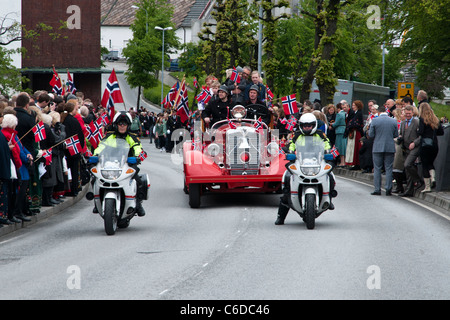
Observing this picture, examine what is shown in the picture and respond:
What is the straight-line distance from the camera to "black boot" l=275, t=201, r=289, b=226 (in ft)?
45.9

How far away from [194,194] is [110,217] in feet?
13.3

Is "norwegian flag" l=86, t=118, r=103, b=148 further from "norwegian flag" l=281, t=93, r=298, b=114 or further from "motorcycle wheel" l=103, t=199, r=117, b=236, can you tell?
"motorcycle wheel" l=103, t=199, r=117, b=236

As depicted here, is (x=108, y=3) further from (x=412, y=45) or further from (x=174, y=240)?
(x=174, y=240)

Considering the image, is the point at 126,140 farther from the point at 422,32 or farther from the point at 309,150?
the point at 422,32

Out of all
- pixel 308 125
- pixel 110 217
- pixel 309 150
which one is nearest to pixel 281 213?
pixel 309 150

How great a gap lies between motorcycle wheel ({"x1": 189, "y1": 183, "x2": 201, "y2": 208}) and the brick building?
137 ft

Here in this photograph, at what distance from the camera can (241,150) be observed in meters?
16.7

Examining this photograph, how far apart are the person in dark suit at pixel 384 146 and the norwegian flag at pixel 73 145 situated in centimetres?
658

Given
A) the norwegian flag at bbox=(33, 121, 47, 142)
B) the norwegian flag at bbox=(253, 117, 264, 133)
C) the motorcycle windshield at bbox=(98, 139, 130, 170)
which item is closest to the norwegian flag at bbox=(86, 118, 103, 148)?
the norwegian flag at bbox=(253, 117, 264, 133)

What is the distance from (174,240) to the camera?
12.6 m

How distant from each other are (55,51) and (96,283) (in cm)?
5247

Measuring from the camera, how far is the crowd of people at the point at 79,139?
45.8 feet

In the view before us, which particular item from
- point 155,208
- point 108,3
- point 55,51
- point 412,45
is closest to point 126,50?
point 55,51

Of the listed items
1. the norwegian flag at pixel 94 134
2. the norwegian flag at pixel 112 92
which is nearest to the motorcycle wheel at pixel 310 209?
the norwegian flag at pixel 94 134
